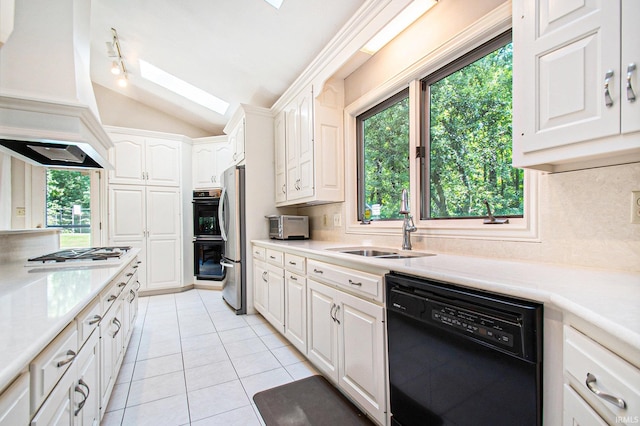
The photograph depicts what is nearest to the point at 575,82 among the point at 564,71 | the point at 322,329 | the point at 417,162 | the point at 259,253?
the point at 564,71

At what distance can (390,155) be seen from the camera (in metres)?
2.39

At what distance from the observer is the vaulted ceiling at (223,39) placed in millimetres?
2372

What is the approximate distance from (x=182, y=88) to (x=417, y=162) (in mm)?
3850

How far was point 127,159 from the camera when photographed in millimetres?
4145

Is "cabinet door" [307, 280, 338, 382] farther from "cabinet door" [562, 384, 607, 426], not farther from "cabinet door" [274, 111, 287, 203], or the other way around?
"cabinet door" [274, 111, 287, 203]

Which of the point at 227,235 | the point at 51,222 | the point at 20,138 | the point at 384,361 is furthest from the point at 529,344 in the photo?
the point at 51,222

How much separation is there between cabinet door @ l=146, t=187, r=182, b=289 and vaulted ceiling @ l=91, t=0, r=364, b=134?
5.26 feet

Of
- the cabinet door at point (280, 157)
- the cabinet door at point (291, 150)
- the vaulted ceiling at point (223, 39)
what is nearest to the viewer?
the vaulted ceiling at point (223, 39)

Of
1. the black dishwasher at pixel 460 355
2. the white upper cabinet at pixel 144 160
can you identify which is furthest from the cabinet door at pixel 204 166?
the black dishwasher at pixel 460 355

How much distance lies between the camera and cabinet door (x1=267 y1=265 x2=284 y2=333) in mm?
2523

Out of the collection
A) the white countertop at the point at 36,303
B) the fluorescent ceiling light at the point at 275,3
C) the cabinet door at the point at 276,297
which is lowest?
the cabinet door at the point at 276,297

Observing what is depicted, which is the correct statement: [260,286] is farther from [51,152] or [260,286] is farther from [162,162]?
[162,162]

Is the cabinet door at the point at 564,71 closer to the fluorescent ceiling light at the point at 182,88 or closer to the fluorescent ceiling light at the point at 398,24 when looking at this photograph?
the fluorescent ceiling light at the point at 398,24

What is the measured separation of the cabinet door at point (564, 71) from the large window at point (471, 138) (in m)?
0.50
